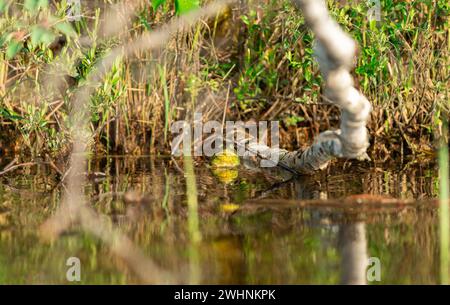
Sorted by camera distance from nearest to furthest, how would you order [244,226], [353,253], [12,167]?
1. [353,253]
2. [244,226]
3. [12,167]

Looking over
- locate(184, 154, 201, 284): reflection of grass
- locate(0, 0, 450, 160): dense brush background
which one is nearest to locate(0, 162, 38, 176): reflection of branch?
locate(0, 0, 450, 160): dense brush background

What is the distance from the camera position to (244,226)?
143 inches

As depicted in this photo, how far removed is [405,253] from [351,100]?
0.77m

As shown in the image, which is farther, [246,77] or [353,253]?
[246,77]

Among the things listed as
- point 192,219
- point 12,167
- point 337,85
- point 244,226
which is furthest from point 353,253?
point 12,167

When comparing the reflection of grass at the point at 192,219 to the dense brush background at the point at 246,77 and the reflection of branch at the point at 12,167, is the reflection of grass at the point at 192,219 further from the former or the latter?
the reflection of branch at the point at 12,167

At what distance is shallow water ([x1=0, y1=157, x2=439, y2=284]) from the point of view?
119 inches

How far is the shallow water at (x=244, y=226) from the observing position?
303cm

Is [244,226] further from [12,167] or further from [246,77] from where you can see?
[246,77]

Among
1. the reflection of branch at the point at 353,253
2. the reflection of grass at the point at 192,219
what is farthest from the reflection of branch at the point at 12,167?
the reflection of branch at the point at 353,253

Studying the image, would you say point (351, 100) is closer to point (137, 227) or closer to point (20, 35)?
point (137, 227)

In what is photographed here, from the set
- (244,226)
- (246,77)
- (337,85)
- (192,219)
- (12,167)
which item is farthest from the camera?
(246,77)

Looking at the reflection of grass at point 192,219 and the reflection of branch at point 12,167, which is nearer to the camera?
the reflection of grass at point 192,219

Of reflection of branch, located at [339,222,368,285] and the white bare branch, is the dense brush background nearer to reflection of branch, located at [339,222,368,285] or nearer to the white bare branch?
the white bare branch
